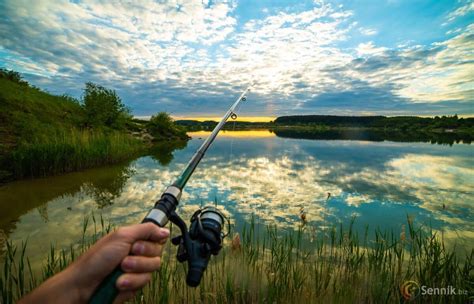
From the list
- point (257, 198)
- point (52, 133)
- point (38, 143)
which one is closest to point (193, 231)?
point (257, 198)

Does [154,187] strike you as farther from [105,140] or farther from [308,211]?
[105,140]

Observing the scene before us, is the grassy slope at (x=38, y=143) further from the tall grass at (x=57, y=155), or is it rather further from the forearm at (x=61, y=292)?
the forearm at (x=61, y=292)

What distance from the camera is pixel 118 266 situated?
1.10 m

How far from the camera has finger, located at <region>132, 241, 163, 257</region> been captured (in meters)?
1.16

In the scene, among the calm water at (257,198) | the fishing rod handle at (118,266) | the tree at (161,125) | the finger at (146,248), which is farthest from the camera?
the tree at (161,125)

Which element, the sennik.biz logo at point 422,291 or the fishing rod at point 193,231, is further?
the sennik.biz logo at point 422,291

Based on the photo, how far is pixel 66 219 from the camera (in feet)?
21.8

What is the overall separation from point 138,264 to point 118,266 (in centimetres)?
8

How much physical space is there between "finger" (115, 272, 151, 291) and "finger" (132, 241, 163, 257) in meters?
0.09

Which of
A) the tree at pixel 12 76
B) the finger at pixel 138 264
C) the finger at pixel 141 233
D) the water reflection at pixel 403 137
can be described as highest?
the tree at pixel 12 76

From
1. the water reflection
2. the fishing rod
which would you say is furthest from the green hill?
the water reflection

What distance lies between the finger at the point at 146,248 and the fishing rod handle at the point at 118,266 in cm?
9

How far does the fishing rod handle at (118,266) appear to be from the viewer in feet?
3.43

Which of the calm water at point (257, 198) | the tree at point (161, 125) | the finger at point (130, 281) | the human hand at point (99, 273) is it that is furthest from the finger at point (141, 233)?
the tree at point (161, 125)
